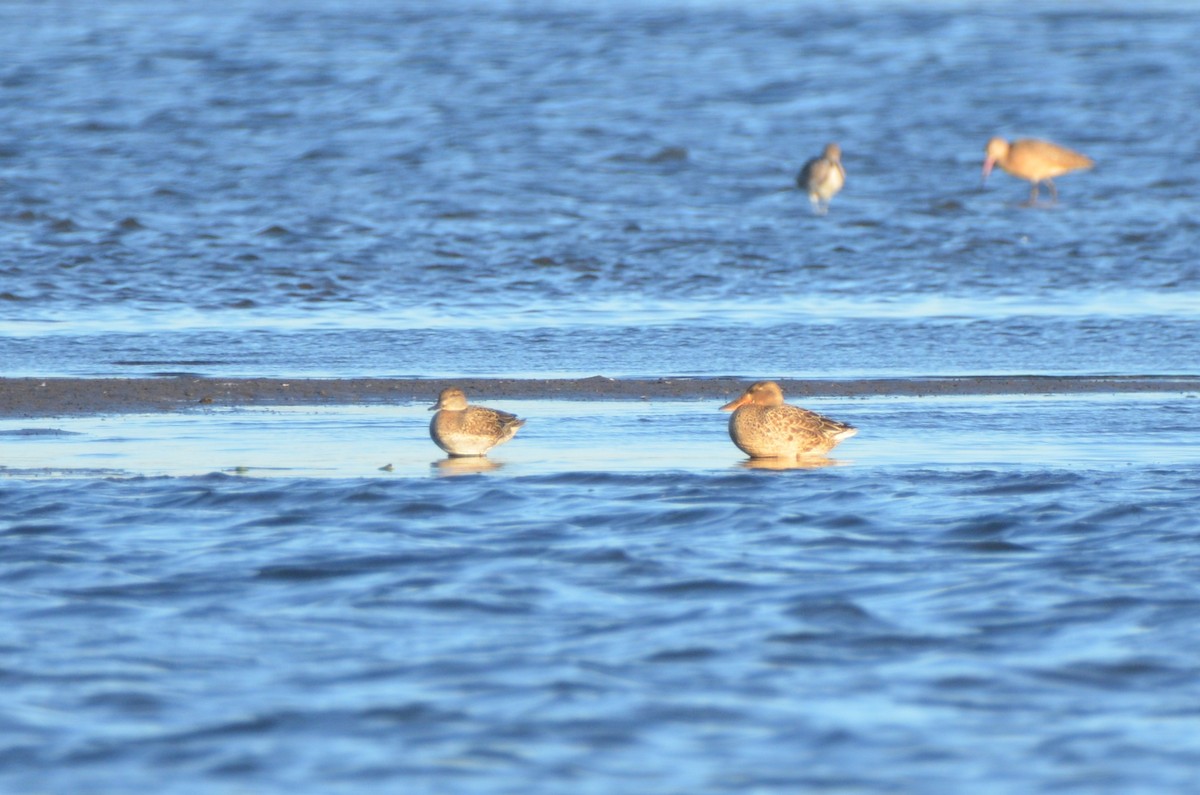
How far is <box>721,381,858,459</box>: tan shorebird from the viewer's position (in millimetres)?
9219

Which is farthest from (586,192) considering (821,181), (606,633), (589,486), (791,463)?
(606,633)

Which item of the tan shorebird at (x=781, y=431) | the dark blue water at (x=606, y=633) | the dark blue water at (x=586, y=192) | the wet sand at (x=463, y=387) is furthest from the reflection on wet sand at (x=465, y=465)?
the dark blue water at (x=586, y=192)

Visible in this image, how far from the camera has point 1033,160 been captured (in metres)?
22.9

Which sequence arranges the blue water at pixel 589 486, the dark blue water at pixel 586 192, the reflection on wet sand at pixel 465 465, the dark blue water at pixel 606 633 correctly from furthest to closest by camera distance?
the dark blue water at pixel 586 192 < the reflection on wet sand at pixel 465 465 < the blue water at pixel 589 486 < the dark blue water at pixel 606 633

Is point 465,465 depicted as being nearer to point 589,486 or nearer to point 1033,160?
point 589,486

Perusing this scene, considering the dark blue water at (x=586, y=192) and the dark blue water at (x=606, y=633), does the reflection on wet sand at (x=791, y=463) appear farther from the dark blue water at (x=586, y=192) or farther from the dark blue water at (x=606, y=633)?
the dark blue water at (x=586, y=192)

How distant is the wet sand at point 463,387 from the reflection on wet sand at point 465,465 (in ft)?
5.86

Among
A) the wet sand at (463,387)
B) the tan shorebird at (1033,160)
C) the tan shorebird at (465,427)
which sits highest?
the tan shorebird at (465,427)

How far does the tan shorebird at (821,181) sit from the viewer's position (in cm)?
2130

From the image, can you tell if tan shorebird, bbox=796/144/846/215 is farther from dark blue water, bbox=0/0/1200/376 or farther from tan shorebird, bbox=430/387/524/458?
tan shorebird, bbox=430/387/524/458

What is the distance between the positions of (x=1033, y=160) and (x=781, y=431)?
14.5 m

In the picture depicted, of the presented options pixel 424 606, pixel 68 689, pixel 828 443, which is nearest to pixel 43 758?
pixel 68 689

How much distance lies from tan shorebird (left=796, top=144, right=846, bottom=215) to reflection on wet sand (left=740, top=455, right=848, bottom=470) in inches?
467

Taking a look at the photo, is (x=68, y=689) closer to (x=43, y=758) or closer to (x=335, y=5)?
(x=43, y=758)
